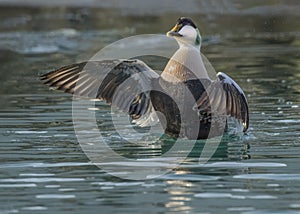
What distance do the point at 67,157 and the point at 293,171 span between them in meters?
2.24

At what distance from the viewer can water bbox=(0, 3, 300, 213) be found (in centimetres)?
791

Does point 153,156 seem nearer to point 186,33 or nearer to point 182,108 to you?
point 182,108

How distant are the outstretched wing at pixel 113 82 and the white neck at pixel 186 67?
221mm

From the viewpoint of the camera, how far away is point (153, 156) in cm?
984

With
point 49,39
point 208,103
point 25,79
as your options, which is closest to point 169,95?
point 208,103

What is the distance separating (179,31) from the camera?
1052 centimetres

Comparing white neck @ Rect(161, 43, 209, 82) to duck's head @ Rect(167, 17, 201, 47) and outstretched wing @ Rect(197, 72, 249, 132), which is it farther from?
outstretched wing @ Rect(197, 72, 249, 132)

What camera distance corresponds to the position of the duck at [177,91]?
10148 mm

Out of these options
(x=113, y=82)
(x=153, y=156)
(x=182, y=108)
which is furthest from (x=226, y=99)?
(x=113, y=82)

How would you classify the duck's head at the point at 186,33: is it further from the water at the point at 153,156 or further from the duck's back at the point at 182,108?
the water at the point at 153,156

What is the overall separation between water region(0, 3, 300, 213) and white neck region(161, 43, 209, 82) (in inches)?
27.6

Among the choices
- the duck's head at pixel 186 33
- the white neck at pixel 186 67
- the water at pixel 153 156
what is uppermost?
the duck's head at pixel 186 33

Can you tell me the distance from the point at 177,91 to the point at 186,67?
0.89 ft

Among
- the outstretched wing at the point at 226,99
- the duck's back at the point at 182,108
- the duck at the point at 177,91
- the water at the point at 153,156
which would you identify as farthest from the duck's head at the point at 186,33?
the water at the point at 153,156
